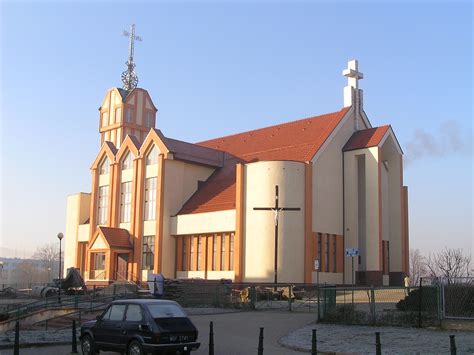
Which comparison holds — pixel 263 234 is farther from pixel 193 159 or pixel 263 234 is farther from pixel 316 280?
pixel 193 159

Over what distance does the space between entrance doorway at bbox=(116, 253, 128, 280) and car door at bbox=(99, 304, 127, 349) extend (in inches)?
1555

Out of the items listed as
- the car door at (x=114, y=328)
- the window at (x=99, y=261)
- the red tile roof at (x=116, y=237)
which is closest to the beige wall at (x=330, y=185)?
the red tile roof at (x=116, y=237)

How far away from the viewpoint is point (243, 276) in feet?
150

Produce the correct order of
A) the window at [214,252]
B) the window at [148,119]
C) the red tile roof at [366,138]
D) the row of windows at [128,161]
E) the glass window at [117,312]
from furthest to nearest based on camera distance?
1. the window at [148,119]
2. the row of windows at [128,161]
3. the window at [214,252]
4. the red tile roof at [366,138]
5. the glass window at [117,312]

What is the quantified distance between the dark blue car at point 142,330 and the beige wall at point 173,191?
1422 inches

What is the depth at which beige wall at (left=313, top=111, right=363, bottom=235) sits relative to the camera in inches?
1857

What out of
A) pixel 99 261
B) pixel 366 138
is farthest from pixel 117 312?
pixel 99 261

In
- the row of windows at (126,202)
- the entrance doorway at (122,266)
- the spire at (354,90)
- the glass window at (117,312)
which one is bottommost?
the glass window at (117,312)

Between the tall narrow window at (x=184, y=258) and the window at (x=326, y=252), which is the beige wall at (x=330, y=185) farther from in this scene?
the tall narrow window at (x=184, y=258)

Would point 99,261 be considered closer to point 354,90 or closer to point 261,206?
point 261,206

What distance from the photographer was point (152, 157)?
55.5m

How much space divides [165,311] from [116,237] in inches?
1595

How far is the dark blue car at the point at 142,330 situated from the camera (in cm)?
1446

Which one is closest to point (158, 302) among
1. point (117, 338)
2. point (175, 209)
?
point (117, 338)
